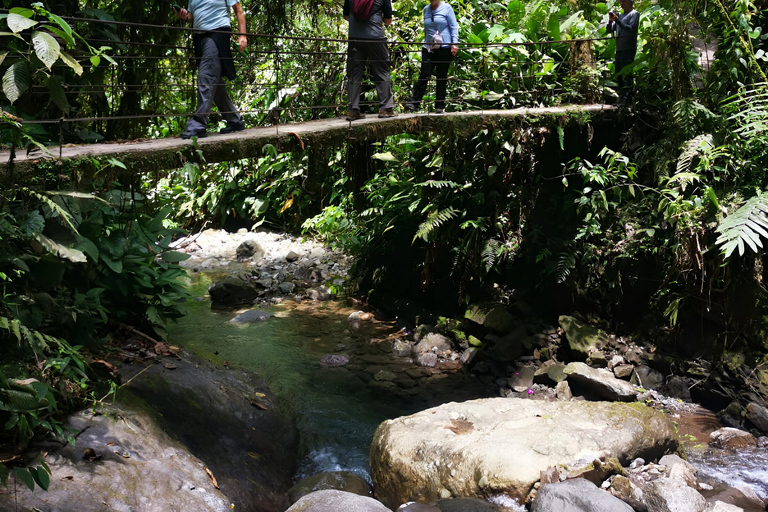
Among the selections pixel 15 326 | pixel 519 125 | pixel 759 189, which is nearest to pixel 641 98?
pixel 519 125

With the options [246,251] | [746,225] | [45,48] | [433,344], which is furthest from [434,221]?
[45,48]

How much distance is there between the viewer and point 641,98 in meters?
8.34

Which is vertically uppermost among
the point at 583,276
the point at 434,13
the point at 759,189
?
the point at 434,13

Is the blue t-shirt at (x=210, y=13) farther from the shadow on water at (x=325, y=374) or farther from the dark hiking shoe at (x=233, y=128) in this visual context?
the shadow on water at (x=325, y=374)

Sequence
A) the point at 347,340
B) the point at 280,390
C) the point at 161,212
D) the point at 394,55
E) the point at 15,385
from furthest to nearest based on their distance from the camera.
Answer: the point at 394,55 → the point at 347,340 → the point at 280,390 → the point at 161,212 → the point at 15,385

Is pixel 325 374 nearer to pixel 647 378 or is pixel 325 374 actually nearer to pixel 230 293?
pixel 230 293

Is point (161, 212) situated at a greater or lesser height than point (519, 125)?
lesser

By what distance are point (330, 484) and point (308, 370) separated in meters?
2.47

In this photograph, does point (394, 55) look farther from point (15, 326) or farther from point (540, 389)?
point (15, 326)

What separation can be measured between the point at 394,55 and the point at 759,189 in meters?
6.37

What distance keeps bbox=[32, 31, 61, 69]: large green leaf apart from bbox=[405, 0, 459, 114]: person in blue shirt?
529 centimetres

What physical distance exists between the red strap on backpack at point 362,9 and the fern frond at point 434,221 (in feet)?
8.98

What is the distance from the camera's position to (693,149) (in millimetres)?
7074

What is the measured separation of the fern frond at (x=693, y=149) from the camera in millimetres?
7023
